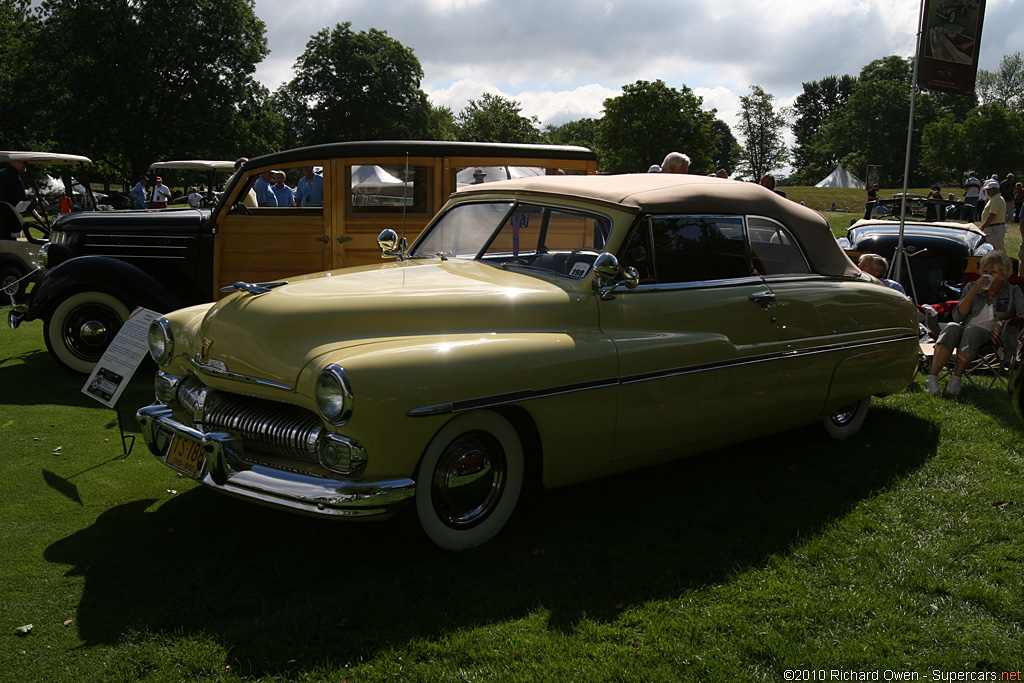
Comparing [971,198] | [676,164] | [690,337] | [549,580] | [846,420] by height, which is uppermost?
[971,198]

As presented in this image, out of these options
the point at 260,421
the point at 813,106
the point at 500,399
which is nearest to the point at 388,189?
the point at 260,421

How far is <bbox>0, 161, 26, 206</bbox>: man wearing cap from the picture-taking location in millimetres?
11672

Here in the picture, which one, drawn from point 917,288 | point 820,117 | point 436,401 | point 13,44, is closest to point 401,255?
point 436,401

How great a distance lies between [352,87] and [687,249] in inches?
2192

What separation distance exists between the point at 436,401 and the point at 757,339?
2157mm

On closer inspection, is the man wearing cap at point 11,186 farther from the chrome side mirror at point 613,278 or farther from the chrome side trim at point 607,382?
the chrome side trim at point 607,382

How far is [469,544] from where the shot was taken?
12.3 ft

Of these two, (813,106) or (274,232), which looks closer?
(274,232)

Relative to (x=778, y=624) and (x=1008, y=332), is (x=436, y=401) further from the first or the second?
(x=1008, y=332)

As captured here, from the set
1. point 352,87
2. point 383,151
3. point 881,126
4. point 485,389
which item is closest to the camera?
point 485,389

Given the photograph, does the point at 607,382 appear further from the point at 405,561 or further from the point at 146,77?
the point at 146,77

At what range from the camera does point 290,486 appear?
333cm

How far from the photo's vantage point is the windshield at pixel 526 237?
431 cm

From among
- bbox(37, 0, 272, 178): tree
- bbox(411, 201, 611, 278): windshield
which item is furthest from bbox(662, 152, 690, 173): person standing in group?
bbox(37, 0, 272, 178): tree
